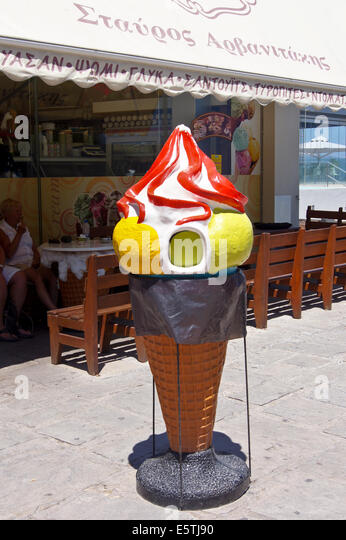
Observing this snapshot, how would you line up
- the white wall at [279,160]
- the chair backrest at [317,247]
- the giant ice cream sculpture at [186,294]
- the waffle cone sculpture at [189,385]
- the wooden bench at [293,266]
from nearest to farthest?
1. the giant ice cream sculpture at [186,294]
2. the waffle cone sculpture at [189,385]
3. the wooden bench at [293,266]
4. the chair backrest at [317,247]
5. the white wall at [279,160]

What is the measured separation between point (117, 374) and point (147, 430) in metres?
1.19

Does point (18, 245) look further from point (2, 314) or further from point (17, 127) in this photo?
point (17, 127)

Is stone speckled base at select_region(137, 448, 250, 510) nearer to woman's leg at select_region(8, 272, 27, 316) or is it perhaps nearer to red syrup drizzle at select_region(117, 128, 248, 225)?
red syrup drizzle at select_region(117, 128, 248, 225)

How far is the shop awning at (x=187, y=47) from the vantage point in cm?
518

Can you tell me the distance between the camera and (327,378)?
5.27m

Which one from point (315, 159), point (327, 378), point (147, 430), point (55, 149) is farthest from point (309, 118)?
point (147, 430)

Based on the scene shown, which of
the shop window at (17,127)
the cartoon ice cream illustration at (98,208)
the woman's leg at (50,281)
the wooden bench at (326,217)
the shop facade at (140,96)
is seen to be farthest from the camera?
the wooden bench at (326,217)

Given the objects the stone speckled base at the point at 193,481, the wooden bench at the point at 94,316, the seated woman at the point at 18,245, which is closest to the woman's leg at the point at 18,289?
the seated woman at the point at 18,245

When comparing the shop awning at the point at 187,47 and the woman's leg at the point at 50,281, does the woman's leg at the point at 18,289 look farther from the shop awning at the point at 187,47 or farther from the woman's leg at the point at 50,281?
the shop awning at the point at 187,47

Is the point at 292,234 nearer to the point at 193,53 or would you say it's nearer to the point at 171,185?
the point at 193,53

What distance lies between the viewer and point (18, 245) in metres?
6.61

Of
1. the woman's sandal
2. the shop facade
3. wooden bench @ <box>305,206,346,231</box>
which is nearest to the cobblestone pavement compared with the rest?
the woman's sandal

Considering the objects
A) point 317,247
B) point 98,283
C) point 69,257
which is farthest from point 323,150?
point 98,283

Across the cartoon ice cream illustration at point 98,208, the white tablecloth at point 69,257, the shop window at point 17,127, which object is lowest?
the white tablecloth at point 69,257
